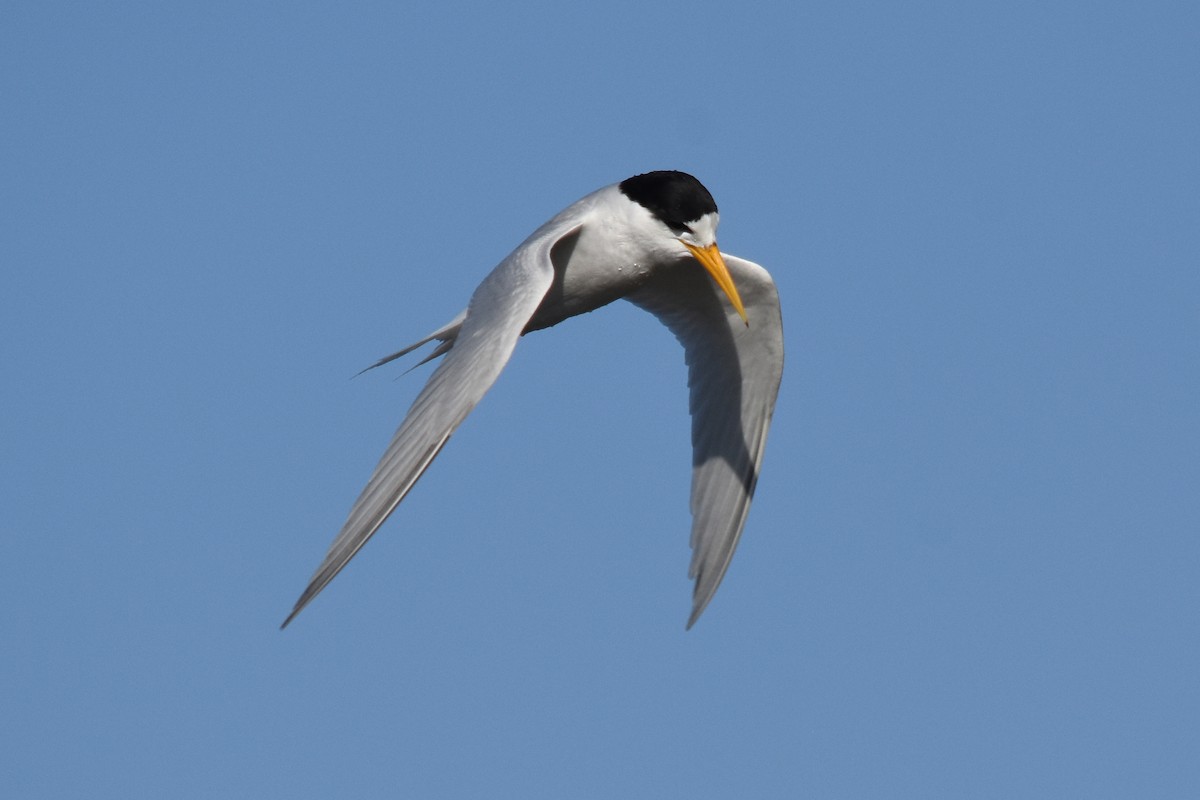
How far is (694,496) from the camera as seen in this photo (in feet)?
36.6

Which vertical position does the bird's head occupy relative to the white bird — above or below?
above

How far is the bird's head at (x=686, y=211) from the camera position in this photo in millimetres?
9984

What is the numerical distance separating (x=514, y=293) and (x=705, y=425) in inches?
122

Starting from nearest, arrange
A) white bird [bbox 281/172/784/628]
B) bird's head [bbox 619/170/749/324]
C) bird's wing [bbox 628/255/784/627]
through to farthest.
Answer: white bird [bbox 281/172/784/628] < bird's head [bbox 619/170/749/324] < bird's wing [bbox 628/255/784/627]

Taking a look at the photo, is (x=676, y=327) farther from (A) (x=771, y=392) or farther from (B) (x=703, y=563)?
(B) (x=703, y=563)

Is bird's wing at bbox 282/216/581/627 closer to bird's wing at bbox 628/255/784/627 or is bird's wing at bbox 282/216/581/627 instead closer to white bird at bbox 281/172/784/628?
white bird at bbox 281/172/784/628

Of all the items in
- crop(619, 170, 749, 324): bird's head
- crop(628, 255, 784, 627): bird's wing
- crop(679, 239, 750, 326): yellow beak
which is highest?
crop(619, 170, 749, 324): bird's head

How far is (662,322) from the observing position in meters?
11.6

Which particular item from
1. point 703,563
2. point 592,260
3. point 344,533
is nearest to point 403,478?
point 344,533

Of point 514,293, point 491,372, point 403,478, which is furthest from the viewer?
point 514,293

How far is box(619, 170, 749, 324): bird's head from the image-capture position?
32.8 ft

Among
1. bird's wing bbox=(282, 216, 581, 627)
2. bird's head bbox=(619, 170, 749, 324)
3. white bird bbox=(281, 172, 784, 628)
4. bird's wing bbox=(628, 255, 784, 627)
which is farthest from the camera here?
bird's wing bbox=(628, 255, 784, 627)

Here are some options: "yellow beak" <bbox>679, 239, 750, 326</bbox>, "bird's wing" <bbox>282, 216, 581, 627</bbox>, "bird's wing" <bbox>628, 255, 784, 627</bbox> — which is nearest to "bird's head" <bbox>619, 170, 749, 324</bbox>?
"yellow beak" <bbox>679, 239, 750, 326</bbox>

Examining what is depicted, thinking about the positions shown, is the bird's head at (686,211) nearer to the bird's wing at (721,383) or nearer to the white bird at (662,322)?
the white bird at (662,322)
